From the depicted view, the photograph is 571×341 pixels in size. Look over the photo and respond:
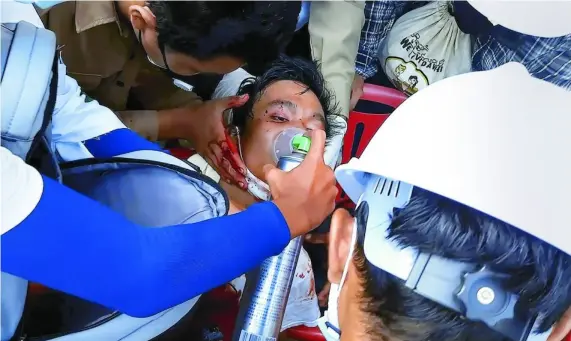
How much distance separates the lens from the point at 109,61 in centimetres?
104

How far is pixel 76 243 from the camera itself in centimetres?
52

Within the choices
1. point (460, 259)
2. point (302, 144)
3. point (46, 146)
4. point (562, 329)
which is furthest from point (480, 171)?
point (46, 146)

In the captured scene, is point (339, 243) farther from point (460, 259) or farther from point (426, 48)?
point (426, 48)

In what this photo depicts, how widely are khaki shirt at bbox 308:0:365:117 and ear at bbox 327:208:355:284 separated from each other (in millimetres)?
502

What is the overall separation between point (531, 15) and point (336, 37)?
36cm

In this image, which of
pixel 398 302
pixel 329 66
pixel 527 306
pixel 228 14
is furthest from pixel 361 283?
pixel 329 66

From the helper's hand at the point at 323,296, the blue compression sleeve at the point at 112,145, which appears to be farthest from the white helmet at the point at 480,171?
the helper's hand at the point at 323,296

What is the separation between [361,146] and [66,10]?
0.63 metres

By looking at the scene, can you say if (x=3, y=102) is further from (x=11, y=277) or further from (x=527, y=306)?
(x=527, y=306)

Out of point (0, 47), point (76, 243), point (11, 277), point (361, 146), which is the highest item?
point (0, 47)

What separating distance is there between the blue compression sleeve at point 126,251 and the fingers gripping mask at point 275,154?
1.12ft

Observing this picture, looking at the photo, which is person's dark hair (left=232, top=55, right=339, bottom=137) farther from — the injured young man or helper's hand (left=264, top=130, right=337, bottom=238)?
helper's hand (left=264, top=130, right=337, bottom=238)

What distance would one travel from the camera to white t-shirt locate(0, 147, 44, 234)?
482mm

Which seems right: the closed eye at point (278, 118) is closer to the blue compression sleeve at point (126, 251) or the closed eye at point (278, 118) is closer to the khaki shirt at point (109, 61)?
the khaki shirt at point (109, 61)
